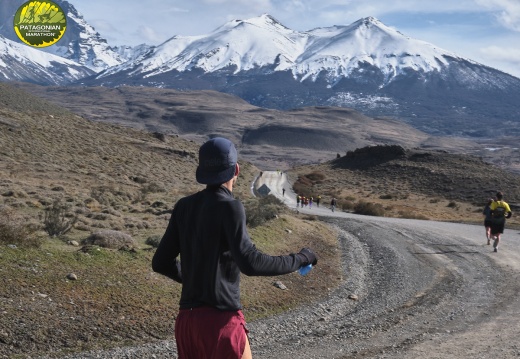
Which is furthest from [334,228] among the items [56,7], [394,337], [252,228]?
[394,337]

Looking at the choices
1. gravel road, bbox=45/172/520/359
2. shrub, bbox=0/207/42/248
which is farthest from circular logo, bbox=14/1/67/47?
gravel road, bbox=45/172/520/359

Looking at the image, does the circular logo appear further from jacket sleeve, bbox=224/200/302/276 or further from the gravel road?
jacket sleeve, bbox=224/200/302/276

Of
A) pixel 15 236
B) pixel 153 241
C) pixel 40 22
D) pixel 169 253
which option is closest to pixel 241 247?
pixel 169 253

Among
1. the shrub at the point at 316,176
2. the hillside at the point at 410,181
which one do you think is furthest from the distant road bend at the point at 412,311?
the shrub at the point at 316,176

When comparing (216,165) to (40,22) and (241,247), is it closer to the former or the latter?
(241,247)

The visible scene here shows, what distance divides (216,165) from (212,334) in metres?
1.12

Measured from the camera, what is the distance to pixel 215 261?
163 inches

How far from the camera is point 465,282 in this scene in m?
14.7

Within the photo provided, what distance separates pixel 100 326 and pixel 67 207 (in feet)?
40.0

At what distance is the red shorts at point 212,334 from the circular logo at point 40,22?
14.0 meters

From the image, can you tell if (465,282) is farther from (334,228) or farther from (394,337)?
(334,228)

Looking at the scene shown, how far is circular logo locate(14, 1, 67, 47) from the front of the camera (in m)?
16.8

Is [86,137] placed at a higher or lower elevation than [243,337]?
lower

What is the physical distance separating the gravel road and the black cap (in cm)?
492
